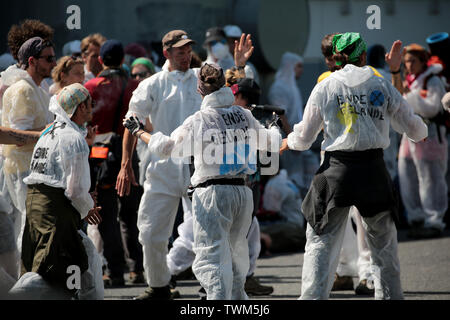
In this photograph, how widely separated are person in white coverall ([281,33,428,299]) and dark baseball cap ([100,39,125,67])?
3.04 metres

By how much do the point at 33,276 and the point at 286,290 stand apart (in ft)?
9.18

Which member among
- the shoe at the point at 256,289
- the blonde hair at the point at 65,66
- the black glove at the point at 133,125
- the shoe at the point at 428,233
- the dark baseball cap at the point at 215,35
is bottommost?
the shoe at the point at 428,233

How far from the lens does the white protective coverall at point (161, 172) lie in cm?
700

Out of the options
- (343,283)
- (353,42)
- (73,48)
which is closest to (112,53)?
(73,48)

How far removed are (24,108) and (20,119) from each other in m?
0.09

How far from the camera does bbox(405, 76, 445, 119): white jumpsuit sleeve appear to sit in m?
10.3

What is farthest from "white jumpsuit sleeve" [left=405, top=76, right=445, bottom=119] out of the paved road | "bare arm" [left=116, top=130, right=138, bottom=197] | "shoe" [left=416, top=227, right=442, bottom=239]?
"bare arm" [left=116, top=130, right=138, bottom=197]

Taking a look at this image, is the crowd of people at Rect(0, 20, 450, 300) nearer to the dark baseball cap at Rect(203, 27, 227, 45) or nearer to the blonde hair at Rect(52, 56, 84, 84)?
the blonde hair at Rect(52, 56, 84, 84)

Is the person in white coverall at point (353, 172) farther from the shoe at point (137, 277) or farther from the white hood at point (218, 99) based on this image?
the shoe at point (137, 277)

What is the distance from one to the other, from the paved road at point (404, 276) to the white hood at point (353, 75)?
219 cm

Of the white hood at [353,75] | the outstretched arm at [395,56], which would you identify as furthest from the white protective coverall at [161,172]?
the white hood at [353,75]

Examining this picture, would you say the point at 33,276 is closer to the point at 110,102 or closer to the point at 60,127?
the point at 60,127
